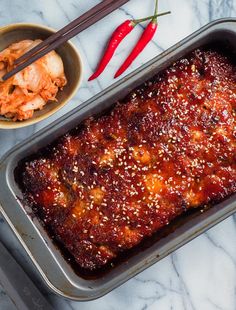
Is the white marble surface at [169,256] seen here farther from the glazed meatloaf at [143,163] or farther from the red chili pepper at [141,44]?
the glazed meatloaf at [143,163]

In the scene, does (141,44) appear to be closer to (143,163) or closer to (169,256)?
(143,163)

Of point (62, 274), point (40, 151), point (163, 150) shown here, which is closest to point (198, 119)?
point (163, 150)

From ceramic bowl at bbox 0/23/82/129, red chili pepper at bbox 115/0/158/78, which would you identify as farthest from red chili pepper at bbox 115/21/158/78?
ceramic bowl at bbox 0/23/82/129

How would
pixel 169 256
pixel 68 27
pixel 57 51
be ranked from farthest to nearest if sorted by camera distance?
pixel 169 256 < pixel 57 51 < pixel 68 27

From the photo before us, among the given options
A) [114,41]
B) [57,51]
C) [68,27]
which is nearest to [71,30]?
[68,27]

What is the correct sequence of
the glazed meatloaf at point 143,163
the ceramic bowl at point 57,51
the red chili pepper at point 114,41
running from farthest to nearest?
1. the red chili pepper at point 114,41
2. the ceramic bowl at point 57,51
3. the glazed meatloaf at point 143,163

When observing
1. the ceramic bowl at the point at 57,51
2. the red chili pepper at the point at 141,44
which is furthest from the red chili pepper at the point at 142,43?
the ceramic bowl at the point at 57,51
